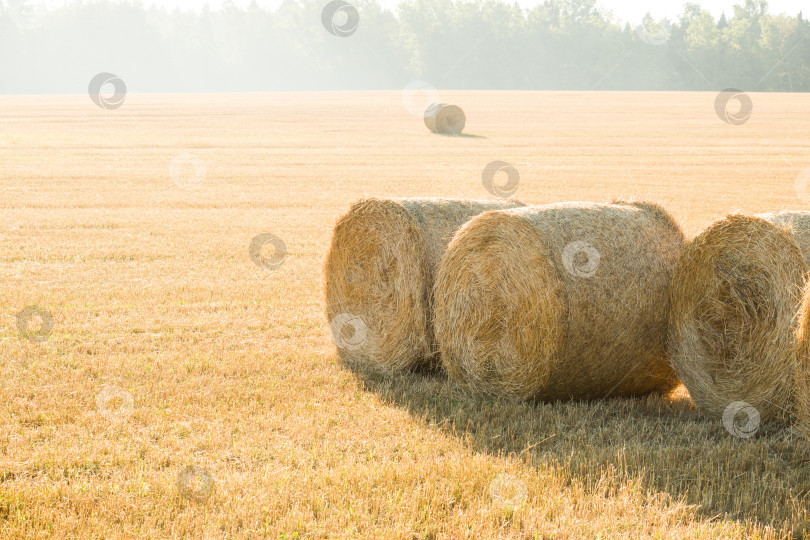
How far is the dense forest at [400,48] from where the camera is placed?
102875mm

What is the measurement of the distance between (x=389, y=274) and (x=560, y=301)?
2118 millimetres

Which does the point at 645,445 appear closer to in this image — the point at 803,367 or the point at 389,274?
the point at 803,367

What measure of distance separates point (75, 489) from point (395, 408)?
2490mm

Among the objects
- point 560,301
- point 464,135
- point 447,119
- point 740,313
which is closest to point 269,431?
point 560,301

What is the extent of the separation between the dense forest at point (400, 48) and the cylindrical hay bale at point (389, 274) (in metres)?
95.4

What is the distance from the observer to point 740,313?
20.9ft

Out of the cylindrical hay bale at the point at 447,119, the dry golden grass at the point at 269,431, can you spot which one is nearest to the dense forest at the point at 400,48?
the cylindrical hay bale at the point at 447,119

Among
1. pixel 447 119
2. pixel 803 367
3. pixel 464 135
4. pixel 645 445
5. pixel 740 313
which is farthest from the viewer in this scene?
pixel 447 119

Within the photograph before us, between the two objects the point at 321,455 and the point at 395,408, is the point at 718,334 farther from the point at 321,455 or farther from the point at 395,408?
the point at 321,455

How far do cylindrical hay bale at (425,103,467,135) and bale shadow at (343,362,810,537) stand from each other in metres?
31.0

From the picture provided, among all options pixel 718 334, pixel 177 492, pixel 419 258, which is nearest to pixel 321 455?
pixel 177 492

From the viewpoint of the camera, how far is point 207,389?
7074 millimetres

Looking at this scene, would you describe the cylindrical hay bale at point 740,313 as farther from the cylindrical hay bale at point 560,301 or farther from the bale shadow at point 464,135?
the bale shadow at point 464,135

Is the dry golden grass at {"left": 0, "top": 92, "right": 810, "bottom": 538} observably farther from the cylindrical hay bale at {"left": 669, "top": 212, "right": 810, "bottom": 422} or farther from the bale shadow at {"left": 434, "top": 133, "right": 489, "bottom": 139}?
the bale shadow at {"left": 434, "top": 133, "right": 489, "bottom": 139}
